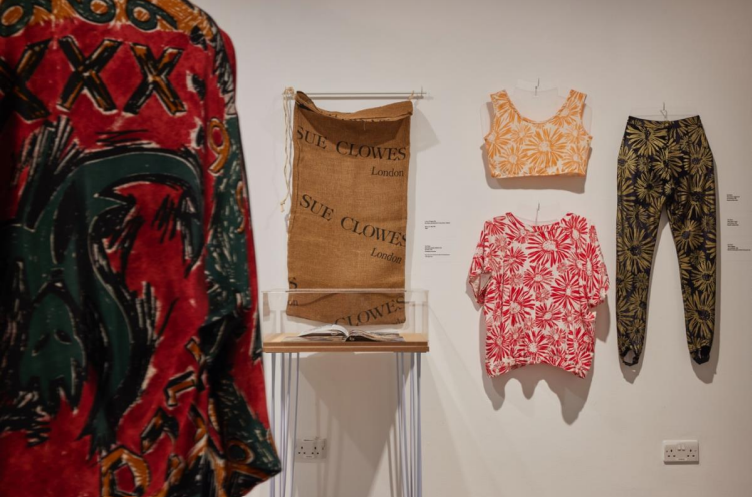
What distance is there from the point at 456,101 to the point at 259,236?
39.7 inches

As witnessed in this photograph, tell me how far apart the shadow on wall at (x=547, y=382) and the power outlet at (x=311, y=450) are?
71cm

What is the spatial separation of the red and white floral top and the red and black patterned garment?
1.75 meters

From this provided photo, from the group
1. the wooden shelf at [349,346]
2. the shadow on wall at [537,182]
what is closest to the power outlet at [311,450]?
the wooden shelf at [349,346]

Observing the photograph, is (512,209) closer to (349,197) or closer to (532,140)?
(532,140)

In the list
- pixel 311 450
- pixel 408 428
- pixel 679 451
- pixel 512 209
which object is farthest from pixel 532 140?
pixel 311 450

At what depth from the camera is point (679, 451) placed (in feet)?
7.62

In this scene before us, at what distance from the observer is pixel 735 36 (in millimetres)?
2404

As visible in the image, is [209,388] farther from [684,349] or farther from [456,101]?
[684,349]

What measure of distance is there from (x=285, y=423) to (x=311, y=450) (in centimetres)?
24

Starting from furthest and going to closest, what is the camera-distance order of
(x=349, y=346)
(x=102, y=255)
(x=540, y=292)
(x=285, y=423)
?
(x=540, y=292) < (x=285, y=423) < (x=349, y=346) < (x=102, y=255)

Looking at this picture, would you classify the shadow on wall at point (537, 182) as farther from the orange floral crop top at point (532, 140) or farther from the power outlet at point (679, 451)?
the power outlet at point (679, 451)

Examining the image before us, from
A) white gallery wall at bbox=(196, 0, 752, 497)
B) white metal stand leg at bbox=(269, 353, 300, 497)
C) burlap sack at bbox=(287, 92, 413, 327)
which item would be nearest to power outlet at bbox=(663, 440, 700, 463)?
white gallery wall at bbox=(196, 0, 752, 497)

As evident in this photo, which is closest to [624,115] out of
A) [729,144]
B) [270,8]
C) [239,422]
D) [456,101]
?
[729,144]

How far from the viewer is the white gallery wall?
2312mm
